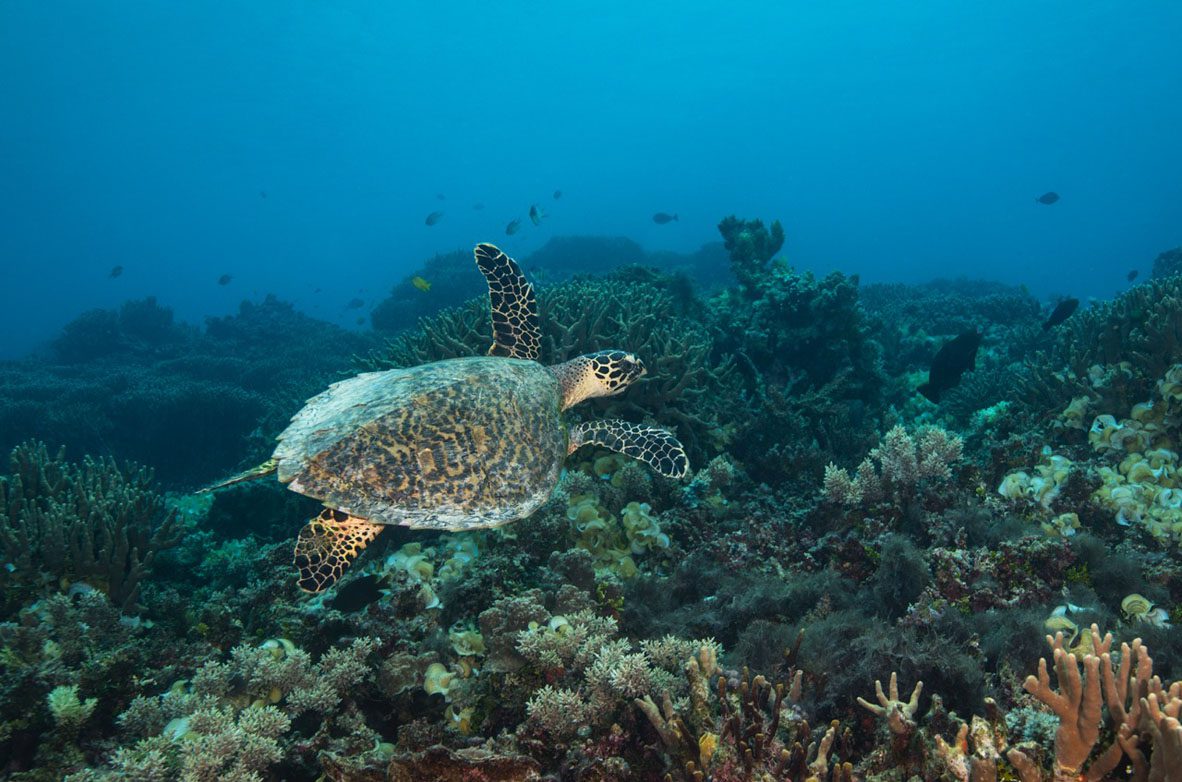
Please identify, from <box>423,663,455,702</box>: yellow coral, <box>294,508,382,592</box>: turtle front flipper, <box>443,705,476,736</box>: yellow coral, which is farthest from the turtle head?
<box>443,705,476,736</box>: yellow coral

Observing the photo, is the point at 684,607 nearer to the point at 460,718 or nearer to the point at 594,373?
the point at 460,718

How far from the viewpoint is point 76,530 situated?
402cm

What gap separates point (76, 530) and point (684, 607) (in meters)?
4.56

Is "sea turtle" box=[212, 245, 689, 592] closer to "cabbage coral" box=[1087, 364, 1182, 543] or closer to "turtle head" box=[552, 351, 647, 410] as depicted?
"turtle head" box=[552, 351, 647, 410]

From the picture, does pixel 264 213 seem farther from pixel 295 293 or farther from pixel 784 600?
pixel 784 600

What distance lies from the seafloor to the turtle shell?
448 millimetres

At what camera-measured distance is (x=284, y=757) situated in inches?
90.4

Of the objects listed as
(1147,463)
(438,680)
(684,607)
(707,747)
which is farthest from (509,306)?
(1147,463)

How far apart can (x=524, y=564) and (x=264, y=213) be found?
16602cm

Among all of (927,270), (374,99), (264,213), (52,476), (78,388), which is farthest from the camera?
(264,213)

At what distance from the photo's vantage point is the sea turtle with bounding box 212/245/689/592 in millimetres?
3699

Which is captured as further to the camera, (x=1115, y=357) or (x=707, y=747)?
(x=1115, y=357)

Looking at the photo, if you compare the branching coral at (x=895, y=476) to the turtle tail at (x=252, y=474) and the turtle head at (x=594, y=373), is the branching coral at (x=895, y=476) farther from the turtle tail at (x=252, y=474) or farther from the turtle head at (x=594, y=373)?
the turtle tail at (x=252, y=474)

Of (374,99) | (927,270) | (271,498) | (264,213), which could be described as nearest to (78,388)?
A: (271,498)
